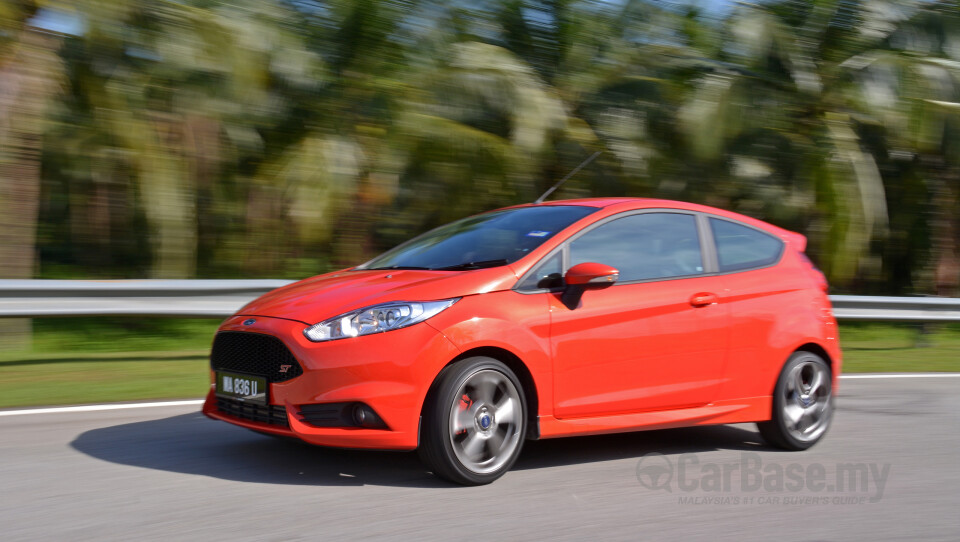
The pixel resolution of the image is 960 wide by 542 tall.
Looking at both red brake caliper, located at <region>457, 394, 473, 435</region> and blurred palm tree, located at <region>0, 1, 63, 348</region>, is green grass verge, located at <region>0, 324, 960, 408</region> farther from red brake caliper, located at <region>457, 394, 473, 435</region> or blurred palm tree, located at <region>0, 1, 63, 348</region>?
red brake caliper, located at <region>457, 394, 473, 435</region>

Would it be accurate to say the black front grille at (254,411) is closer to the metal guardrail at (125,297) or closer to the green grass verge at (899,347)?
the metal guardrail at (125,297)

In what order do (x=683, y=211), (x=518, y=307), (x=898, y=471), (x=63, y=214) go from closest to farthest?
(x=518, y=307), (x=898, y=471), (x=683, y=211), (x=63, y=214)

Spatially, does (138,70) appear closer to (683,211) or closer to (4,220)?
(4,220)

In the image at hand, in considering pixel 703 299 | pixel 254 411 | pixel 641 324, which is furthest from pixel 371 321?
pixel 703 299

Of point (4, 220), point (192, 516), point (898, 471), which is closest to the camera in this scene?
point (192, 516)

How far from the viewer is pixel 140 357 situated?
9.03m

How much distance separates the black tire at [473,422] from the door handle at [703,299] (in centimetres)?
132

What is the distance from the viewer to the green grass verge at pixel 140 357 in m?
7.43

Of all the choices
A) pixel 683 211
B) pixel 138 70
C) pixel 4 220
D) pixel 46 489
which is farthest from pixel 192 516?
pixel 138 70

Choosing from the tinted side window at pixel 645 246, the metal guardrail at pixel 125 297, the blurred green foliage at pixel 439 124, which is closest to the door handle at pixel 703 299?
the tinted side window at pixel 645 246

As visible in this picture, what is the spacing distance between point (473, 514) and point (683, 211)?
260cm

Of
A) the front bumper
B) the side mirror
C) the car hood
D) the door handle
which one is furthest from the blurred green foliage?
the door handle

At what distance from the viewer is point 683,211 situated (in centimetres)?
615

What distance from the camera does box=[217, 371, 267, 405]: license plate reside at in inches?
193
